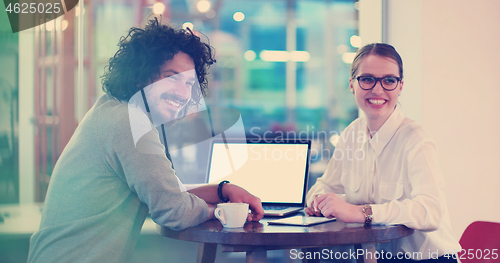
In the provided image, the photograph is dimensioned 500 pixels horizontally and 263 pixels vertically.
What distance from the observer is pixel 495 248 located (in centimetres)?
142

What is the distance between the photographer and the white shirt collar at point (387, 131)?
1460 mm

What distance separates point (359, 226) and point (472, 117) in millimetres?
1395

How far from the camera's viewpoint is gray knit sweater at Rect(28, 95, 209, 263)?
3.53 feet

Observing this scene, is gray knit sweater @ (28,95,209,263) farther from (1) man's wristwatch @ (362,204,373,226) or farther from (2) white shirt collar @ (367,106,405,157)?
(2) white shirt collar @ (367,106,405,157)

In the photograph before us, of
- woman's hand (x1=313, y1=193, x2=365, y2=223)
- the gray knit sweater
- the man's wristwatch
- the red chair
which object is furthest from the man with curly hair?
the red chair

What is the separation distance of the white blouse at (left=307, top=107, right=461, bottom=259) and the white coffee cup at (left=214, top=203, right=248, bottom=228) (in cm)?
43

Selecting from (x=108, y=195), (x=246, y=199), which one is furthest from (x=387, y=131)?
(x=108, y=195)

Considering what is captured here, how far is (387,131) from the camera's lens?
1.47m

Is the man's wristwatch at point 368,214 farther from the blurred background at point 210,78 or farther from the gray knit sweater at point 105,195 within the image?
the blurred background at point 210,78

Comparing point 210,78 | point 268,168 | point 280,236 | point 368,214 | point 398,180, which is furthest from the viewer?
point 210,78

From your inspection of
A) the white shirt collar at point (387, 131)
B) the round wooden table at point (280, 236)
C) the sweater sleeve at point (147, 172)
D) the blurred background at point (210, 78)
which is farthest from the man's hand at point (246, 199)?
the blurred background at point (210, 78)

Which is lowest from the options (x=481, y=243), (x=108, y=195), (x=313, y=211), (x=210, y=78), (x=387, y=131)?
(x=481, y=243)

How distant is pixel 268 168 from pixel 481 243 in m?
0.89

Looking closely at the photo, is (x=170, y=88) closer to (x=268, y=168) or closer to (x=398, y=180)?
(x=268, y=168)
